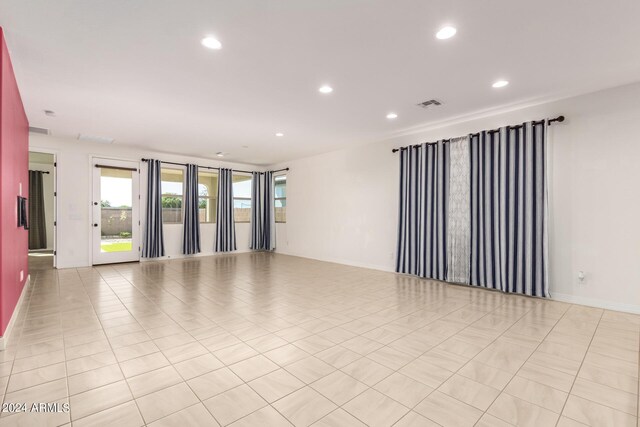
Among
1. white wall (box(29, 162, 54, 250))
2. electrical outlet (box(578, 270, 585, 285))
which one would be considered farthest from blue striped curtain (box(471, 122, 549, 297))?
white wall (box(29, 162, 54, 250))

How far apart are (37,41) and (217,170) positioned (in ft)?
19.1

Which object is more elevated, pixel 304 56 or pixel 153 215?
pixel 304 56

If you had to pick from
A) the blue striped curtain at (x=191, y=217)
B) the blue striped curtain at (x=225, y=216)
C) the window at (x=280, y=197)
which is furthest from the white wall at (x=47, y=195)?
the window at (x=280, y=197)

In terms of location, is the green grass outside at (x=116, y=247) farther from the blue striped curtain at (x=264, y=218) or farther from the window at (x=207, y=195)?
the blue striped curtain at (x=264, y=218)

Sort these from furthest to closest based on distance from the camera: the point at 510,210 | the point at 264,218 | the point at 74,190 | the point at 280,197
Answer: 1. the point at 264,218
2. the point at 280,197
3. the point at 74,190
4. the point at 510,210

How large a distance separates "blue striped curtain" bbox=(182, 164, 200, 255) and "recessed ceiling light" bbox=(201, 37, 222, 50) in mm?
5708

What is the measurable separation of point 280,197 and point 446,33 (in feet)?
23.3

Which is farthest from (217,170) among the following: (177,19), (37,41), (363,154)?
(177,19)

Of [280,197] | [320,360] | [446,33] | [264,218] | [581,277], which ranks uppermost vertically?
[446,33]

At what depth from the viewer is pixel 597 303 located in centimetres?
375

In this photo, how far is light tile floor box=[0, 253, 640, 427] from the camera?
176 centimetres

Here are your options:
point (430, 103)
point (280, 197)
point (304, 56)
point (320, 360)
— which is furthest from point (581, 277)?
point (280, 197)

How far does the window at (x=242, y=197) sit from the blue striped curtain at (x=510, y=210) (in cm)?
648

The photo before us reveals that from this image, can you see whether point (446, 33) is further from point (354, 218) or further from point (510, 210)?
point (354, 218)
